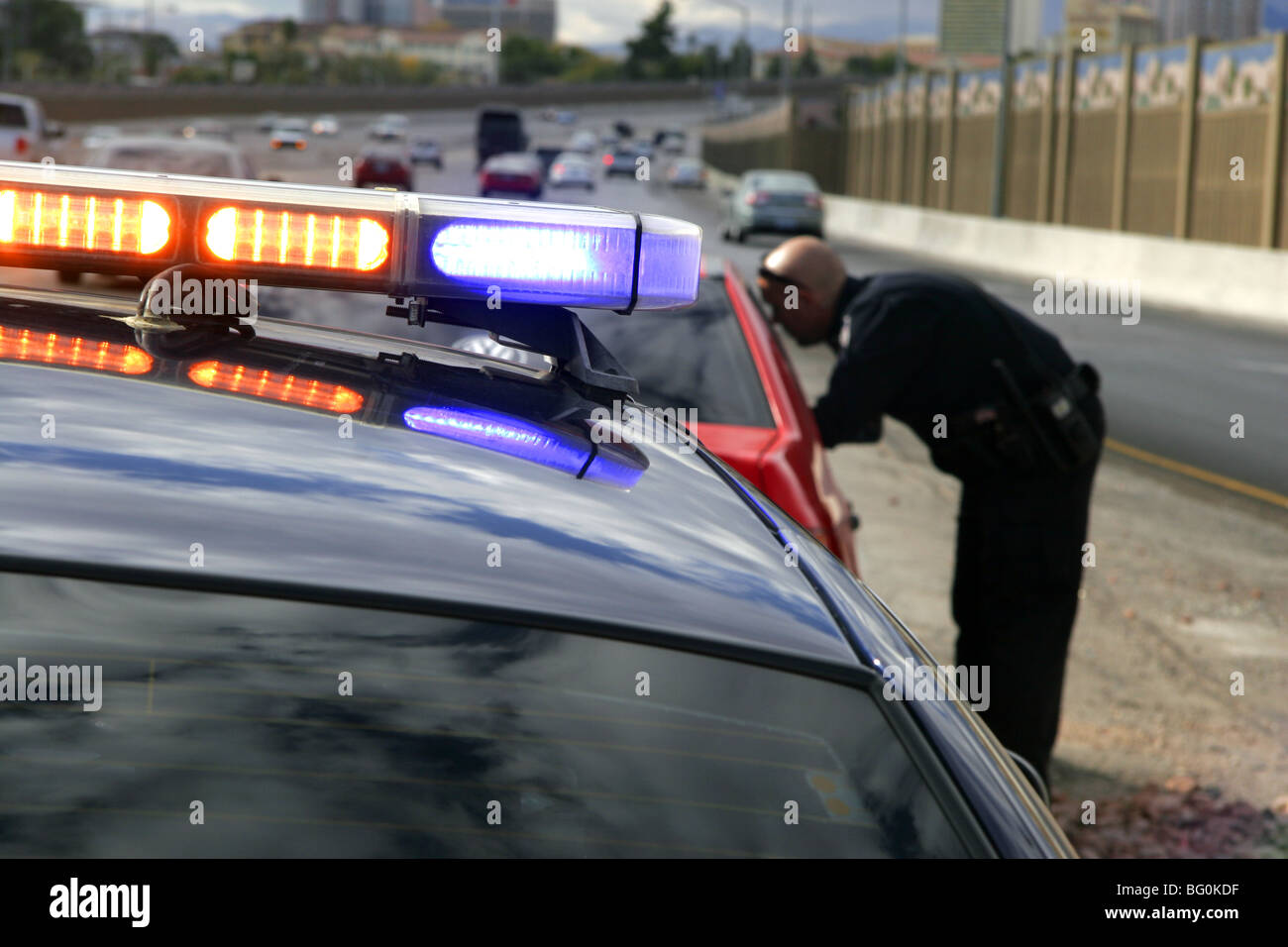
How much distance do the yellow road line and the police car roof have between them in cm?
895

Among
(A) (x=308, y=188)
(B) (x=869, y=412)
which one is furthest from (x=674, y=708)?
(B) (x=869, y=412)

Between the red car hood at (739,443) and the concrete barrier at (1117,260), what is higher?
the red car hood at (739,443)

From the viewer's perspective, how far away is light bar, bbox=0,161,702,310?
2.14 meters

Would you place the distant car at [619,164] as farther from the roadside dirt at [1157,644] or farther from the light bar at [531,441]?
the light bar at [531,441]

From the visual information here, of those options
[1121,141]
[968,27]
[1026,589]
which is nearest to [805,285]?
[1026,589]

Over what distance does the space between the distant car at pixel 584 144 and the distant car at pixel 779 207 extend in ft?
233

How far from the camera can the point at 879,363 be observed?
4.88 metres

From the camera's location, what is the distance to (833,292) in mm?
5172

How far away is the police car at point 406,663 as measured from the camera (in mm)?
1458

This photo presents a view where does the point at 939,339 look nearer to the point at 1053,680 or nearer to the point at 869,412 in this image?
the point at 869,412

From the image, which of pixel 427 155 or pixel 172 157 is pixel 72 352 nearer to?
pixel 172 157

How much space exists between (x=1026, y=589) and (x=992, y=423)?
1.73 feet

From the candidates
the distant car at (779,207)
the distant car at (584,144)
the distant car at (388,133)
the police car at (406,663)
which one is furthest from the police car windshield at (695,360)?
the distant car at (584,144)
